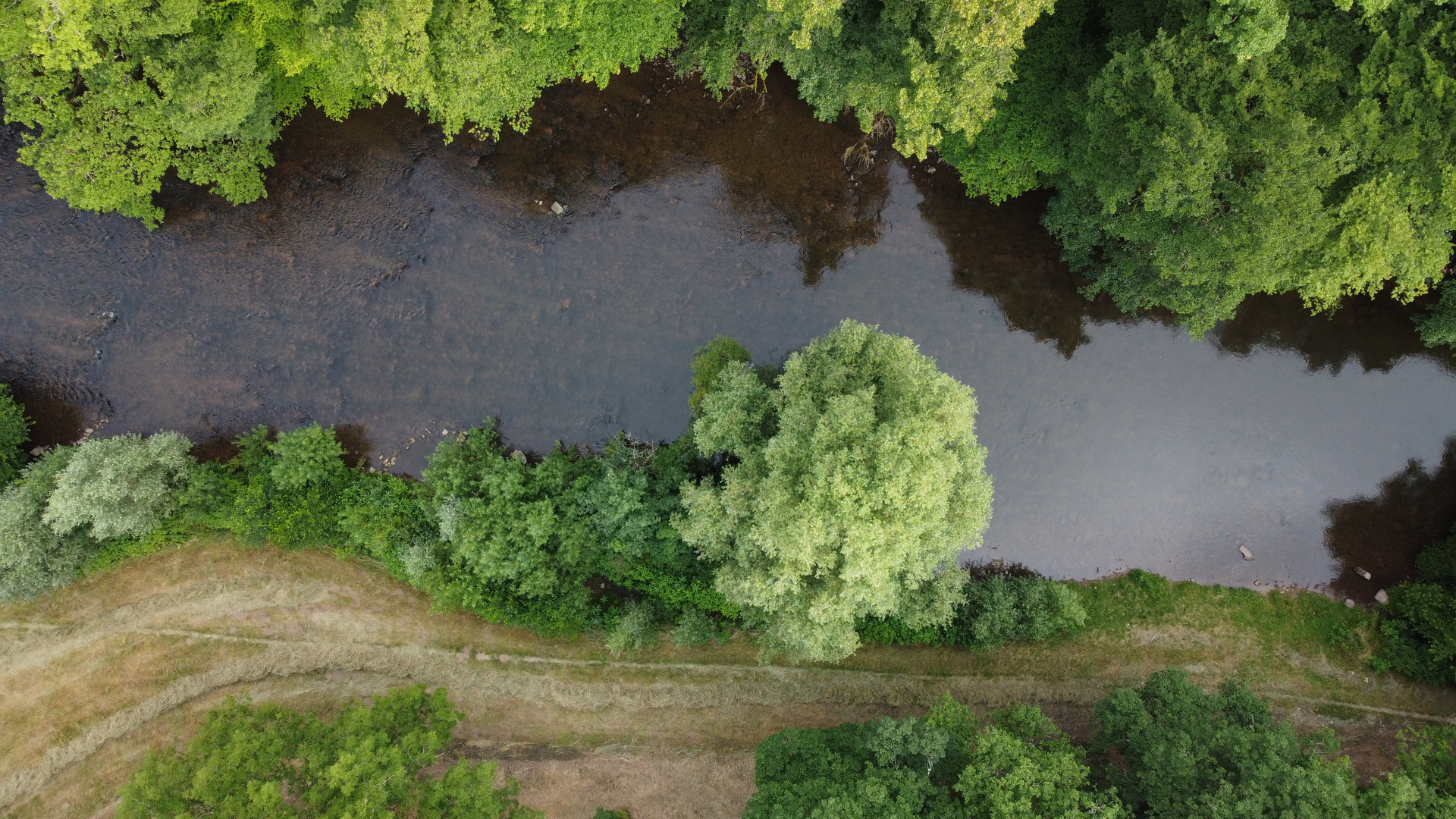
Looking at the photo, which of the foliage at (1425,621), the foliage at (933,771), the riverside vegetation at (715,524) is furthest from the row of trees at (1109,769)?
the foliage at (1425,621)

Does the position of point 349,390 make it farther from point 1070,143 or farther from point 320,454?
point 1070,143

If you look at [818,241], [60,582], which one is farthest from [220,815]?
[818,241]

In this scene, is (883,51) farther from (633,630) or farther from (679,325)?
(633,630)

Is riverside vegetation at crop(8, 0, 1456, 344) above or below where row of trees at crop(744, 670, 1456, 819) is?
above

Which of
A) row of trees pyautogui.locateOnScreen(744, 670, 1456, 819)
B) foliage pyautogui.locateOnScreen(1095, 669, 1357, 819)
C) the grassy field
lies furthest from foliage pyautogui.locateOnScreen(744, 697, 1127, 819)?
the grassy field

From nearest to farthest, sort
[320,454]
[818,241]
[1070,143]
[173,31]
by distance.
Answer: [173,31] < [1070,143] < [320,454] < [818,241]

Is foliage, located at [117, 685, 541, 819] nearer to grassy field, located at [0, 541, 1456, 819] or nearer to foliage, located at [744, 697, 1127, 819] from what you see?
grassy field, located at [0, 541, 1456, 819]

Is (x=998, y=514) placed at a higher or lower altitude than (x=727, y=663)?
higher

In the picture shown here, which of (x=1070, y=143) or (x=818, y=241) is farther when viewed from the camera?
(x=818, y=241)
